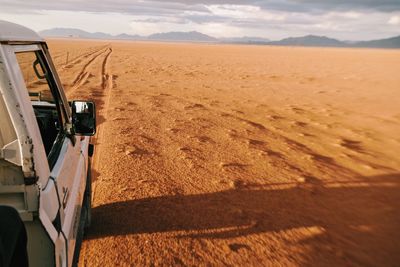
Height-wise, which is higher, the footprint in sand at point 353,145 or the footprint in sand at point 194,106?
the footprint in sand at point 194,106

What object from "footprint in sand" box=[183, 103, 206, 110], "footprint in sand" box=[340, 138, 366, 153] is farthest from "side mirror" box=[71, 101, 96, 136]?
"footprint in sand" box=[183, 103, 206, 110]

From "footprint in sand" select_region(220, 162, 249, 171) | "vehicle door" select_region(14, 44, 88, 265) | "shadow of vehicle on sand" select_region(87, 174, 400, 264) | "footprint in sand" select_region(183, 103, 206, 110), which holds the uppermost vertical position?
"vehicle door" select_region(14, 44, 88, 265)

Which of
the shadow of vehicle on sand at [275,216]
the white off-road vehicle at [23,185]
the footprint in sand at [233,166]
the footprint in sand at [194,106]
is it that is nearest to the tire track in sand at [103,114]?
the shadow of vehicle on sand at [275,216]

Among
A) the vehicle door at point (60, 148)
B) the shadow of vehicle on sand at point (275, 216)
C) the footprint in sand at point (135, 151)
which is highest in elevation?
the vehicle door at point (60, 148)

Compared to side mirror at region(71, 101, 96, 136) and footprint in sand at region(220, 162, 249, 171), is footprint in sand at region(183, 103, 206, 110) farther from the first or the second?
side mirror at region(71, 101, 96, 136)

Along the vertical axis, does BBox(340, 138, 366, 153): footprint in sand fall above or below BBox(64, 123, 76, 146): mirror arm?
below

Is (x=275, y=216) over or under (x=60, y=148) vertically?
under

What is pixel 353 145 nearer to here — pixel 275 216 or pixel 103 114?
pixel 275 216

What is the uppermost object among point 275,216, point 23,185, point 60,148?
point 23,185

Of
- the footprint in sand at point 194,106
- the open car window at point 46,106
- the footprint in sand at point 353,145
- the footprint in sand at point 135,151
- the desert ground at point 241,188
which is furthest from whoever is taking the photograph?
the footprint in sand at point 194,106

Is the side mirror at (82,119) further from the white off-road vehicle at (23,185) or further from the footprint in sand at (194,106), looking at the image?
the footprint in sand at (194,106)

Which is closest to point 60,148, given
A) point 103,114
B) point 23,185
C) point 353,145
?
point 23,185

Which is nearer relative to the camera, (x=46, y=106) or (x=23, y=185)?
→ (x=23, y=185)

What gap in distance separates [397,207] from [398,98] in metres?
11.6
